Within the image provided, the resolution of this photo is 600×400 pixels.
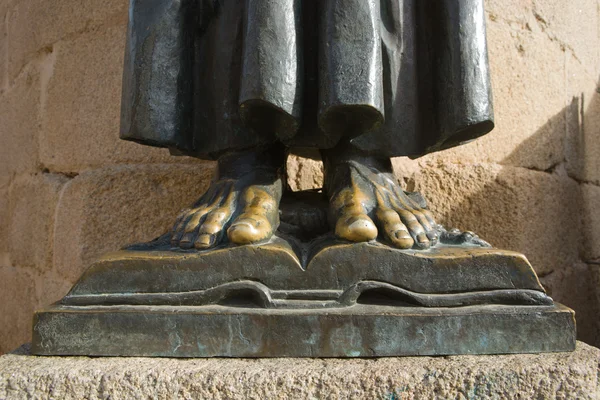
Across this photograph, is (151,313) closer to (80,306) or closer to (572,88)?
(80,306)

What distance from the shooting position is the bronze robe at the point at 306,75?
901 millimetres

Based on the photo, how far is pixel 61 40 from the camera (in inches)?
67.3

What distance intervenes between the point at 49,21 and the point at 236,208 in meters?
1.17

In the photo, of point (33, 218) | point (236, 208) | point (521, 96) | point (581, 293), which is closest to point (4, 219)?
point (33, 218)

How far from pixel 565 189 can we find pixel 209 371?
4.73ft

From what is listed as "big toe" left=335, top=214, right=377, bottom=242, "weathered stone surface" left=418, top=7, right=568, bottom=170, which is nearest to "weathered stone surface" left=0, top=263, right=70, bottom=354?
"big toe" left=335, top=214, right=377, bottom=242

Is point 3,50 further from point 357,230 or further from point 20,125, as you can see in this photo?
point 357,230

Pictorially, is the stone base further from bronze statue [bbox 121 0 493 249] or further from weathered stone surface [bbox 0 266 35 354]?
weathered stone surface [bbox 0 266 35 354]

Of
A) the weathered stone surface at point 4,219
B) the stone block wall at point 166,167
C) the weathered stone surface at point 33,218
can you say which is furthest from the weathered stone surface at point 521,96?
the weathered stone surface at point 4,219

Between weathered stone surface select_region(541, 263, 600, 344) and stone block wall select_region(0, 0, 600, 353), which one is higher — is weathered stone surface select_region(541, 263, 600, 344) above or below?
below

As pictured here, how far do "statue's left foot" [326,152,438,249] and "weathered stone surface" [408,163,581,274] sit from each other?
0.54 metres

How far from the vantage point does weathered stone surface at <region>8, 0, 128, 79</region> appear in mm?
1602

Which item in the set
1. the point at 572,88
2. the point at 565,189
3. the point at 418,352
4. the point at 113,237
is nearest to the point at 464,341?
the point at 418,352

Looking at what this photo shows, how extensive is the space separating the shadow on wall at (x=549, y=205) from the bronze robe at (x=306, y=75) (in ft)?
1.91
